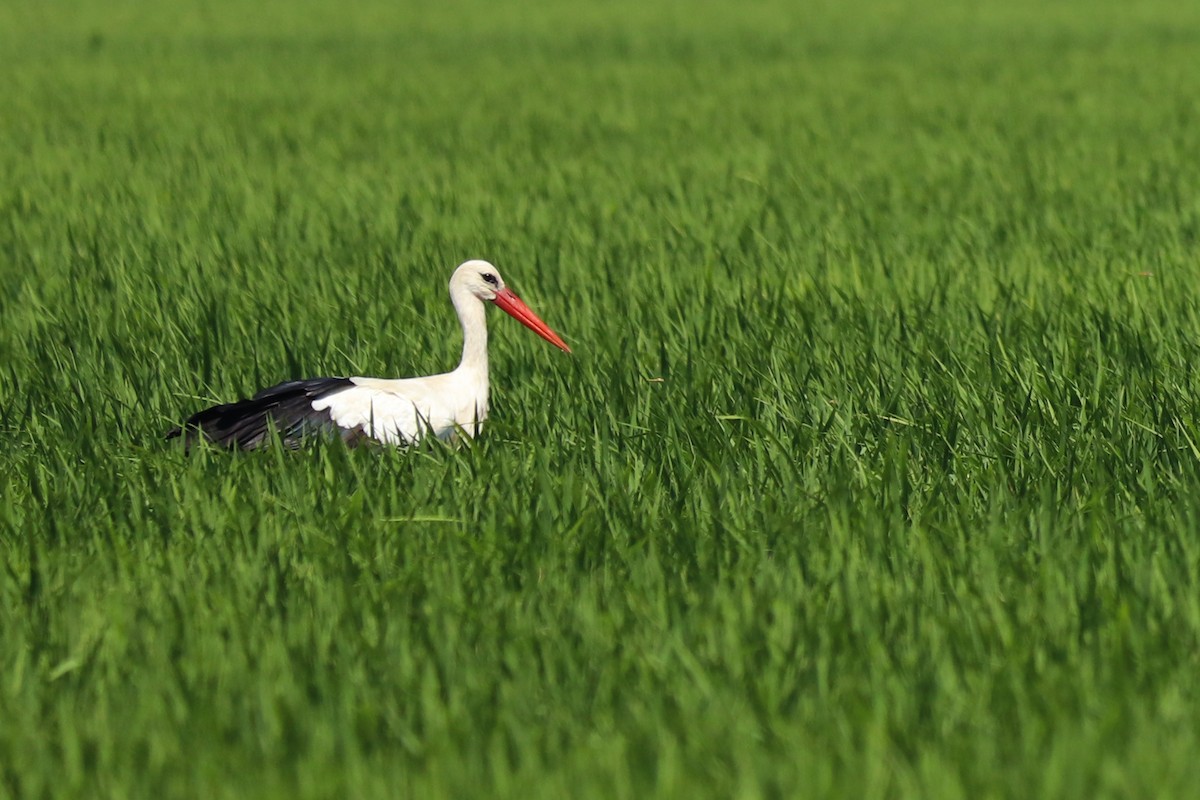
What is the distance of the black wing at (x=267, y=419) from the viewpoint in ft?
14.2

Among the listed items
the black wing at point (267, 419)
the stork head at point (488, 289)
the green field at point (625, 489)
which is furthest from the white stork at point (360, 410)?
the stork head at point (488, 289)

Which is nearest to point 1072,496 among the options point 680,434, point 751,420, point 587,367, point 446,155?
point 751,420

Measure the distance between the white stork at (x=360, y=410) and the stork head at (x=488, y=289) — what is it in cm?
28

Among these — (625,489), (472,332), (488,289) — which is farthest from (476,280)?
(625,489)

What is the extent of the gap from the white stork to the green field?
0.41 ft

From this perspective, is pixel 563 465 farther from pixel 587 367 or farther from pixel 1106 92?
pixel 1106 92

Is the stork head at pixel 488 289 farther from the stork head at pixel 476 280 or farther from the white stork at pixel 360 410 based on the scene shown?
the white stork at pixel 360 410

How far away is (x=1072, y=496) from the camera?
3.91 meters

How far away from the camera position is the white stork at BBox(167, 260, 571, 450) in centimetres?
435

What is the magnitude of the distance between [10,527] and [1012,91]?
489 inches

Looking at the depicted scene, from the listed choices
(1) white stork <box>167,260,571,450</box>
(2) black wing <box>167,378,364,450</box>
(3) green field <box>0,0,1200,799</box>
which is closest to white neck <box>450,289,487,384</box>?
(1) white stork <box>167,260,571,450</box>

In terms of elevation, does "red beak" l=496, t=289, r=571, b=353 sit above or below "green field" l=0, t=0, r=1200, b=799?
above

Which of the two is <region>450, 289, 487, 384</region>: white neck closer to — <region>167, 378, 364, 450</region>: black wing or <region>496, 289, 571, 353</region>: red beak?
<region>496, 289, 571, 353</region>: red beak

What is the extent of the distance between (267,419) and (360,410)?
0.27 metres
